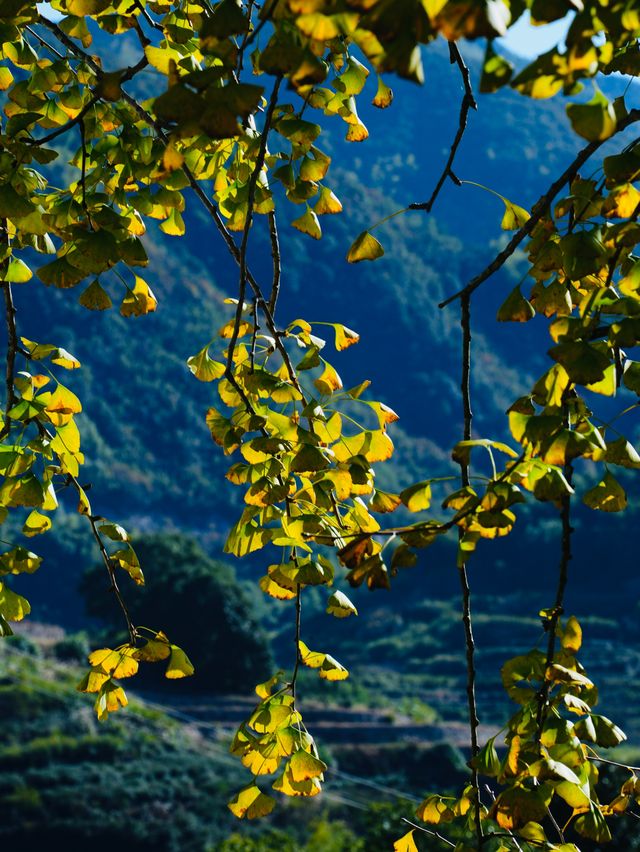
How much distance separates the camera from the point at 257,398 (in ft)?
3.90

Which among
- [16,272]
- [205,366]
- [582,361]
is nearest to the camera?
[582,361]

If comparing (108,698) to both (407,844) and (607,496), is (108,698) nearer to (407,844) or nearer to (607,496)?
(407,844)

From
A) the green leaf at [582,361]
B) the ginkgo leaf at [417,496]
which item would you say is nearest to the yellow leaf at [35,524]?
the ginkgo leaf at [417,496]

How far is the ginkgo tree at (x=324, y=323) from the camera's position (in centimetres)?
72

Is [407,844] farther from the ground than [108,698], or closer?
closer

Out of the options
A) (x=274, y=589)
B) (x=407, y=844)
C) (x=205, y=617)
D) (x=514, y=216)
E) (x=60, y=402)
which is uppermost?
(x=205, y=617)

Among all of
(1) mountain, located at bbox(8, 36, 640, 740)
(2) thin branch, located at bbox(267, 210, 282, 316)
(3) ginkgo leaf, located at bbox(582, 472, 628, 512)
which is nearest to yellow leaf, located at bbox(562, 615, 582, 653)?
(3) ginkgo leaf, located at bbox(582, 472, 628, 512)

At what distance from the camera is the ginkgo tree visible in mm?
725

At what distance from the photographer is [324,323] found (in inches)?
47.4

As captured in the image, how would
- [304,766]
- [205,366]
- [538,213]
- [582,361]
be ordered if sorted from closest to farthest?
1. [582,361]
2. [538,213]
3. [304,766]
4. [205,366]

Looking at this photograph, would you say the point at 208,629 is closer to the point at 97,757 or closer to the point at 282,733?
the point at 97,757

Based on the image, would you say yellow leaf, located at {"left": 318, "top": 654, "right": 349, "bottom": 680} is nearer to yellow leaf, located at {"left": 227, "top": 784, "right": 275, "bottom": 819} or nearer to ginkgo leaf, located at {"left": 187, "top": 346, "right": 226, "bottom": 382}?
yellow leaf, located at {"left": 227, "top": 784, "right": 275, "bottom": 819}

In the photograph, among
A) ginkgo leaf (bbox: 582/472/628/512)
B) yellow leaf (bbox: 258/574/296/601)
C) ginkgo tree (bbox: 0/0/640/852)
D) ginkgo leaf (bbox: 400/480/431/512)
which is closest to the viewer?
ginkgo tree (bbox: 0/0/640/852)

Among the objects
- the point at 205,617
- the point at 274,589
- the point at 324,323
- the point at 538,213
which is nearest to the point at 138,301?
the point at 324,323
